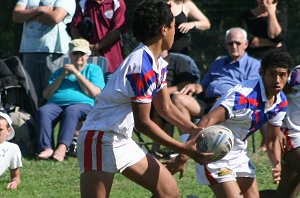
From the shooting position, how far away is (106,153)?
5883 mm

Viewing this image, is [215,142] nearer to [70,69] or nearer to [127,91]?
[127,91]

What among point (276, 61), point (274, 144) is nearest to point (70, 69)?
point (274, 144)

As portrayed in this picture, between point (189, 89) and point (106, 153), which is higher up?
point (106, 153)

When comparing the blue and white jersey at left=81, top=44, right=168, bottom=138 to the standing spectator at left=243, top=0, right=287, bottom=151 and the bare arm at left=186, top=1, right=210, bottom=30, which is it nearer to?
the standing spectator at left=243, top=0, right=287, bottom=151

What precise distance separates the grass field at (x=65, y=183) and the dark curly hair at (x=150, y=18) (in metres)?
2.73

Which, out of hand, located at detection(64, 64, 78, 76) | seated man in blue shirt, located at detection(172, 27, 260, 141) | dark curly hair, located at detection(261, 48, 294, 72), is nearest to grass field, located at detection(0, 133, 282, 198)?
seated man in blue shirt, located at detection(172, 27, 260, 141)

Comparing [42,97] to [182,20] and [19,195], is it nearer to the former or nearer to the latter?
[182,20]

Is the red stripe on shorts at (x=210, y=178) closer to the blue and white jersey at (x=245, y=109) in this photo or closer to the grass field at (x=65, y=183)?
the blue and white jersey at (x=245, y=109)

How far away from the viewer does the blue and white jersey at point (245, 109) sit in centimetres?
664

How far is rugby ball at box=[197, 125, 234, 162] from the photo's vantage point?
5.87 m

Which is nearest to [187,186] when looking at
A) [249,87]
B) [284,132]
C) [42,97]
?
[284,132]

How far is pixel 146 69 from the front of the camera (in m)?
5.70

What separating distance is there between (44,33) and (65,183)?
2.68 meters

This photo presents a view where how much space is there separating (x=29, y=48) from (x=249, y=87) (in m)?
4.74
